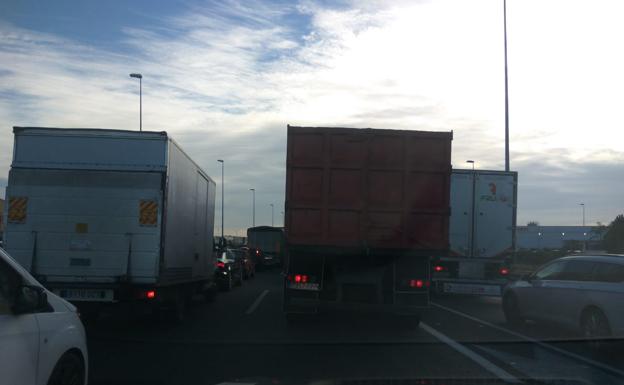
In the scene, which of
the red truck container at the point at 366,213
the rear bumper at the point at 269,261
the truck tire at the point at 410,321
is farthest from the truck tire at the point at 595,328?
the rear bumper at the point at 269,261

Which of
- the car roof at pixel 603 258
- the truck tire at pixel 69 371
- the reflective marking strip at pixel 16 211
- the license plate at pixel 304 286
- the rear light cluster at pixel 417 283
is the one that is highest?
the reflective marking strip at pixel 16 211

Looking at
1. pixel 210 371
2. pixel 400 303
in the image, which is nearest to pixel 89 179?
pixel 210 371

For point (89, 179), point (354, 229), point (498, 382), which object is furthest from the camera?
point (354, 229)

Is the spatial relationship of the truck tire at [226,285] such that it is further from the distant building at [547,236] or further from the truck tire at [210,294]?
the distant building at [547,236]

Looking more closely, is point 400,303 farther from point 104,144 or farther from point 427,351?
point 104,144

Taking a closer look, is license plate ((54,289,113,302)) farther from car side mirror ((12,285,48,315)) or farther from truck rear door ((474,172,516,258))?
truck rear door ((474,172,516,258))

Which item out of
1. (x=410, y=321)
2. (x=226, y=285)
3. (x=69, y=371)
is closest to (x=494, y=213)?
(x=410, y=321)

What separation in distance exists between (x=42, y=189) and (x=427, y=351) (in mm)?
6708

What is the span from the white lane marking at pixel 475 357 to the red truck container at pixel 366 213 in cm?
70

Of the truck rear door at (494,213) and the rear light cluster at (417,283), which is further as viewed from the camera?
the truck rear door at (494,213)

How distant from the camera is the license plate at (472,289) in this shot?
16109mm

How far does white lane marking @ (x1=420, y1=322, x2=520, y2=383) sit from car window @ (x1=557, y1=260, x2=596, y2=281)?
259 cm

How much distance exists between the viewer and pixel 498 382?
7398mm

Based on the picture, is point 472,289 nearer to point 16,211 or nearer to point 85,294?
point 85,294
